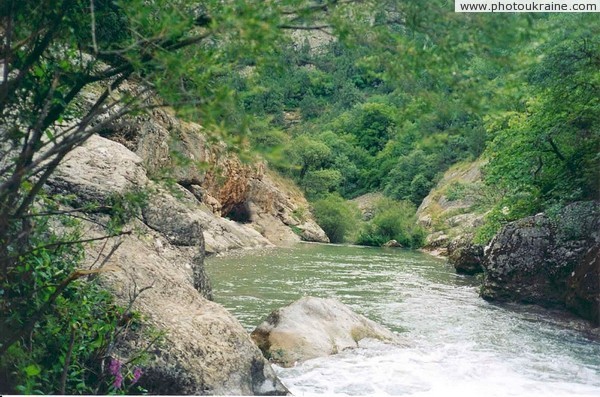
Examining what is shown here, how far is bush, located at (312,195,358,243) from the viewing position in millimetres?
56750

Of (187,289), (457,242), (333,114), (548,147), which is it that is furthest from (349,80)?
(187,289)

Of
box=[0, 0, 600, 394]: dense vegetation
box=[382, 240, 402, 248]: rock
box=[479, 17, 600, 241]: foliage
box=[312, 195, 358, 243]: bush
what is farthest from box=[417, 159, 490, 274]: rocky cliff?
box=[0, 0, 600, 394]: dense vegetation

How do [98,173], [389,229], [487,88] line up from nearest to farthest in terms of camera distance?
[487,88] → [98,173] → [389,229]

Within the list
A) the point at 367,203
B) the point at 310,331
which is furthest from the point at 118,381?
the point at 367,203

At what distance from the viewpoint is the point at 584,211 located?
49.7ft

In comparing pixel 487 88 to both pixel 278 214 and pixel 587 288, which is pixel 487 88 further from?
pixel 278 214

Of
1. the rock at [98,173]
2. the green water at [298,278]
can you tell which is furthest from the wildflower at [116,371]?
the green water at [298,278]

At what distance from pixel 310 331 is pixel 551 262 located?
25.6 ft

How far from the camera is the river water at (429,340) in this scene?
9.10 m

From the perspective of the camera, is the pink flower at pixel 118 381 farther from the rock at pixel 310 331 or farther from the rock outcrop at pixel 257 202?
the rock outcrop at pixel 257 202

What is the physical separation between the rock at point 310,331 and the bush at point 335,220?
146 feet

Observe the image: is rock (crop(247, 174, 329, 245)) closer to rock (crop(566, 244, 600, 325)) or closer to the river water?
the river water

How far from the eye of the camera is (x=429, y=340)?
1238cm

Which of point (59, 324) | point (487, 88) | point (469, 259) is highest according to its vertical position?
point (487, 88)
